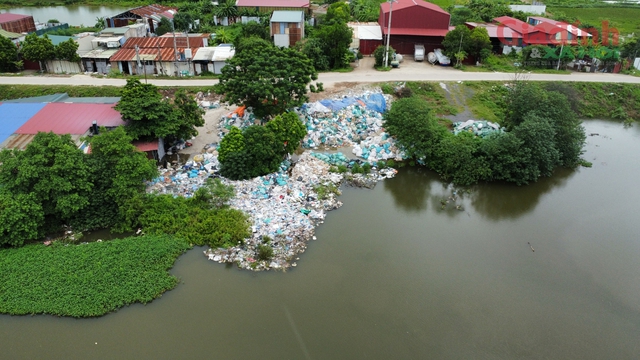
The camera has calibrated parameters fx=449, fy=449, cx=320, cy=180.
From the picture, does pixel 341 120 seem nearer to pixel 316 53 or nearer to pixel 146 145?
pixel 316 53

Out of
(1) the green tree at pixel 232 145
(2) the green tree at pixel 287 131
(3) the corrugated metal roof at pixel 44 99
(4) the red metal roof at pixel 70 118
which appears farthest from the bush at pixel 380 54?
(3) the corrugated metal roof at pixel 44 99

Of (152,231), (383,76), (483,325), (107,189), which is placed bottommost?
(483,325)

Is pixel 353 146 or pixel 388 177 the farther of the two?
pixel 353 146

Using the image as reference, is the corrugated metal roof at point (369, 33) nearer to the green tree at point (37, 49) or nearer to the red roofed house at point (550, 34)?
the red roofed house at point (550, 34)

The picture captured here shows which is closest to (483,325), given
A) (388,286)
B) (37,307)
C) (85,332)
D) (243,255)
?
(388,286)

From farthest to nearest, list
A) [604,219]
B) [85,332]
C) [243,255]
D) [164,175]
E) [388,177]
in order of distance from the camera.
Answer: [388,177] < [164,175] < [604,219] < [243,255] < [85,332]

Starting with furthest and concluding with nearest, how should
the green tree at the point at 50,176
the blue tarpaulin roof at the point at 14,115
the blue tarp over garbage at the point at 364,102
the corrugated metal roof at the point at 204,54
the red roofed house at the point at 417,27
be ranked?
the red roofed house at the point at 417,27 → the corrugated metal roof at the point at 204,54 → the blue tarp over garbage at the point at 364,102 → the blue tarpaulin roof at the point at 14,115 → the green tree at the point at 50,176

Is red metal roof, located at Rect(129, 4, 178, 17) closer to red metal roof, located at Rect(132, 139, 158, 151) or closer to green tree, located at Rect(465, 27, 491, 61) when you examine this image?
red metal roof, located at Rect(132, 139, 158, 151)

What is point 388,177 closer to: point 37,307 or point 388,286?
point 388,286
